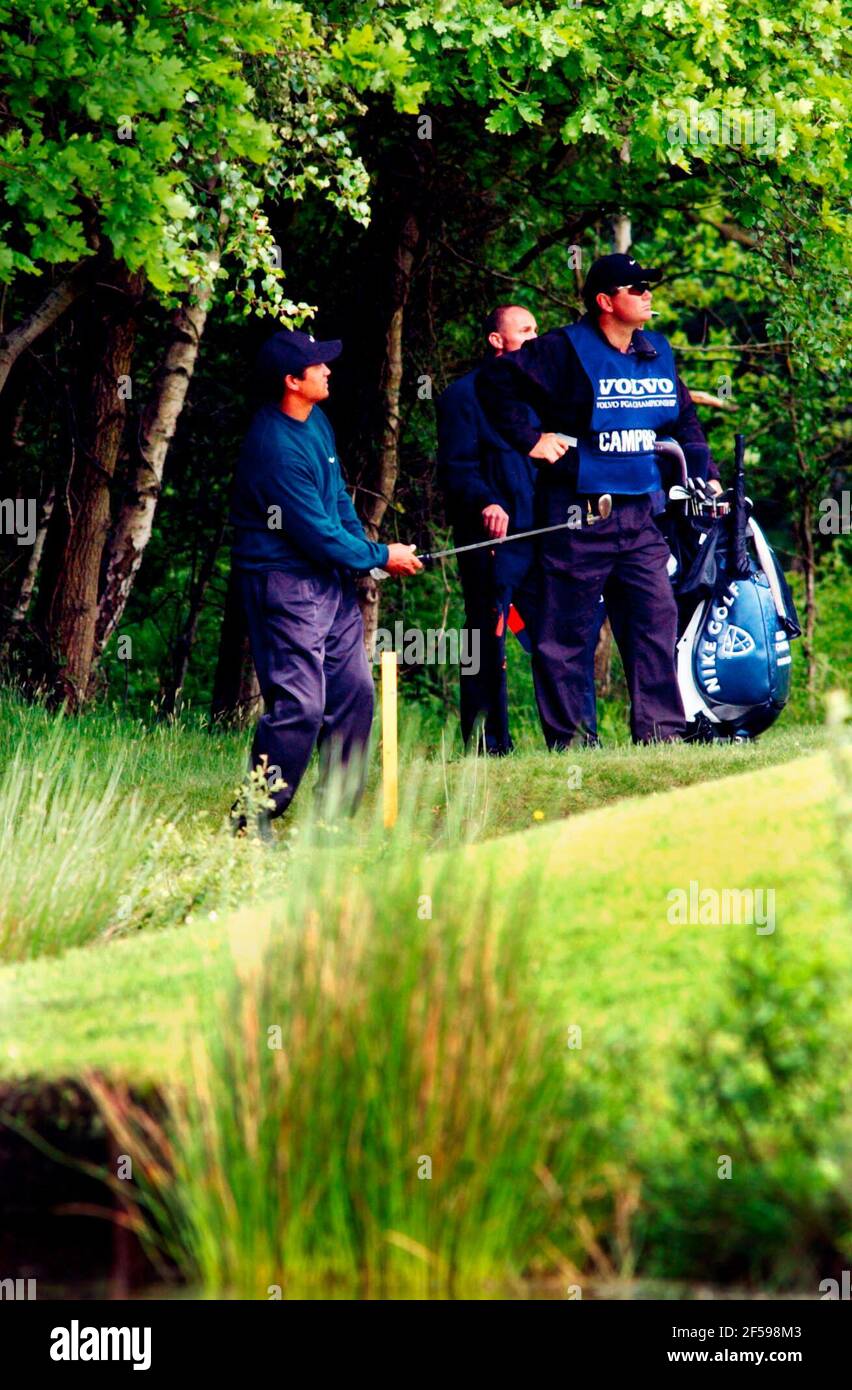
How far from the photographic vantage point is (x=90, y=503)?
13.7m

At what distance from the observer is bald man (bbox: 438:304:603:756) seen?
1145cm

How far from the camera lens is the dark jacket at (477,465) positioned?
11555 millimetres

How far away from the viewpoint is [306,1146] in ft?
15.8

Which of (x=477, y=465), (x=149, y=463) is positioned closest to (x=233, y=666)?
(x=149, y=463)

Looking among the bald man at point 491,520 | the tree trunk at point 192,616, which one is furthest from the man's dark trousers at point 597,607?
the tree trunk at point 192,616

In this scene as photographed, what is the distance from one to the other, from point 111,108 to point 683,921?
4.71 meters

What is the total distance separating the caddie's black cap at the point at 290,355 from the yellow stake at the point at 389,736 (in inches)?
52.7

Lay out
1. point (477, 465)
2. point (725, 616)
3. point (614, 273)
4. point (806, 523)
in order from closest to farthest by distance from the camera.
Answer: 1. point (614, 273)
2. point (477, 465)
3. point (725, 616)
4. point (806, 523)

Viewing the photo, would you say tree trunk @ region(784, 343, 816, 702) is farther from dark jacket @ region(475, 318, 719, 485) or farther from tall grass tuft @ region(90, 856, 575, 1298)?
tall grass tuft @ region(90, 856, 575, 1298)

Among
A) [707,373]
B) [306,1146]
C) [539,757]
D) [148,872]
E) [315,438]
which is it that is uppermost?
[707,373]

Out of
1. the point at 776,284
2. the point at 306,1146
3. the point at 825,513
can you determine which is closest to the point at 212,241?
the point at 776,284

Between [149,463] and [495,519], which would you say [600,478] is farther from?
[149,463]

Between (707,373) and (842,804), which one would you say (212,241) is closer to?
(842,804)

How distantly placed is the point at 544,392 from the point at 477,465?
769mm
